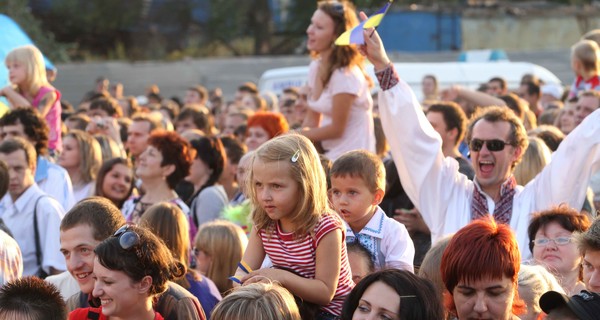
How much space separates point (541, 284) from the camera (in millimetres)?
4625

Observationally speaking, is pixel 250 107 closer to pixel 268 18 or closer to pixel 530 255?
pixel 530 255

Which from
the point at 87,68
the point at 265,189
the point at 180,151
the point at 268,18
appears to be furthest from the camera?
the point at 268,18

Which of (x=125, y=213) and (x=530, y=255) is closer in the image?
(x=530, y=255)

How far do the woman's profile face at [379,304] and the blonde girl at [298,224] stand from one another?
0.45 meters

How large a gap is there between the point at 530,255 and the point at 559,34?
27936 mm

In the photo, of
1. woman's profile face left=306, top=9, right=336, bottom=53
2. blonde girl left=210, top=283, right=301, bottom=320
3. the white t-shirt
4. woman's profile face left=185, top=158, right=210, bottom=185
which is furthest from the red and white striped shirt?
woman's profile face left=185, top=158, right=210, bottom=185

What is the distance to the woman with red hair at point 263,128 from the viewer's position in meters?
9.22

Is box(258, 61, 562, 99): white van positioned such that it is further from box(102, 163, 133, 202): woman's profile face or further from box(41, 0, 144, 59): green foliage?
box(41, 0, 144, 59): green foliage

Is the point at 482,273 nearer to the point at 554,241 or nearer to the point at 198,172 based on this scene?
the point at 554,241

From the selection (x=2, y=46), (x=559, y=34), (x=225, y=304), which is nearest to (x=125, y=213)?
(x=225, y=304)

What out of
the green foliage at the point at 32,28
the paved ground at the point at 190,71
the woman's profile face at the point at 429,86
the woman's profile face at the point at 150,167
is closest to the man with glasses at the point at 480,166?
the woman's profile face at the point at 150,167

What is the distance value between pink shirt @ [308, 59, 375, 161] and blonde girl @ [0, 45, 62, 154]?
118 inches

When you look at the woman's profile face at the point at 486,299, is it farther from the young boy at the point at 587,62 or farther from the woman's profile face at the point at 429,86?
the woman's profile face at the point at 429,86

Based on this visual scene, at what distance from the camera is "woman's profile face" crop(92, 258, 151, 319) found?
14.8 ft
